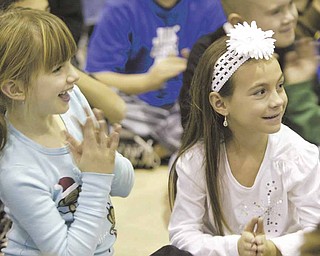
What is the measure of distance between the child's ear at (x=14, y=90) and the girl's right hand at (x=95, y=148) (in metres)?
0.11

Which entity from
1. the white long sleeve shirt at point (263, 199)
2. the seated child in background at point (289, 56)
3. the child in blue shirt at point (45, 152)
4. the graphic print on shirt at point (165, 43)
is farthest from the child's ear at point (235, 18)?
the child in blue shirt at point (45, 152)

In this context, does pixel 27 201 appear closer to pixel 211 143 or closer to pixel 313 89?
pixel 211 143

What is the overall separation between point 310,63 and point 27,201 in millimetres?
1179

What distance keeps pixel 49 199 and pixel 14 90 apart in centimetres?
20

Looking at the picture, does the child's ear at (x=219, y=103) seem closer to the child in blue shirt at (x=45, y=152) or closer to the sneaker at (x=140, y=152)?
the child in blue shirt at (x=45, y=152)

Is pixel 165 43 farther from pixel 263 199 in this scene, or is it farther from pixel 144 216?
pixel 263 199

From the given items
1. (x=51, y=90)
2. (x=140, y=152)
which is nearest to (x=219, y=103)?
(x=51, y=90)

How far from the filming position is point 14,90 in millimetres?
1163

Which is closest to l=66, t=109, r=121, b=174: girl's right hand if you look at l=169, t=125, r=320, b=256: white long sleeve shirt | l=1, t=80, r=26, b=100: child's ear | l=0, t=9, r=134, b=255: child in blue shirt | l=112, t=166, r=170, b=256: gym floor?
l=0, t=9, r=134, b=255: child in blue shirt

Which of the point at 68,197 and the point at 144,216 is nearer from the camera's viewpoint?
the point at 68,197

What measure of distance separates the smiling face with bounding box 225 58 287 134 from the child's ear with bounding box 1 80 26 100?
390 millimetres

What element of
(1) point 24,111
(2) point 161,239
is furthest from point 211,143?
(2) point 161,239

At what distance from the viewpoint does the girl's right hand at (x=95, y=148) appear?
1152mm

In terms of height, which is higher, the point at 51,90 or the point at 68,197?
the point at 51,90
